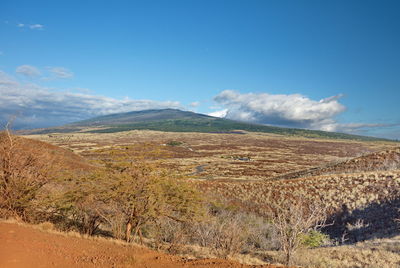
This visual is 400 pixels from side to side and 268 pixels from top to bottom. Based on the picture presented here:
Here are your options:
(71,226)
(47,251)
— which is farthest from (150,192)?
(71,226)

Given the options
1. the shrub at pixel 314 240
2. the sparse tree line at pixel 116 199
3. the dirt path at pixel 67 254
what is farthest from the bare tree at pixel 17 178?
the shrub at pixel 314 240

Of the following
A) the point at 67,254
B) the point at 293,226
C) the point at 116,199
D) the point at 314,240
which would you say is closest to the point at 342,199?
the point at 314,240

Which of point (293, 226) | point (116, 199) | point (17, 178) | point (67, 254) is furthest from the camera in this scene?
point (17, 178)

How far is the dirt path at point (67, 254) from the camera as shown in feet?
34.5

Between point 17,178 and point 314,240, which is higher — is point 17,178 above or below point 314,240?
above

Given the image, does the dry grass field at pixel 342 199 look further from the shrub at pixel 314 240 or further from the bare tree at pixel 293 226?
the bare tree at pixel 293 226

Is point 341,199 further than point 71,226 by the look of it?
Yes

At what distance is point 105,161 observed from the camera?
53.4 ft

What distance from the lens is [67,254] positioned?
11.4 meters

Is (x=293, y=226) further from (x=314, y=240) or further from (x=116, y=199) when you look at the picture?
(x=314, y=240)

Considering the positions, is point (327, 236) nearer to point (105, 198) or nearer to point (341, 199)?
point (341, 199)

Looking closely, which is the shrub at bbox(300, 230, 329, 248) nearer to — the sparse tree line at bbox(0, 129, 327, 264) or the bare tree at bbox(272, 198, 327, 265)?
the bare tree at bbox(272, 198, 327, 265)

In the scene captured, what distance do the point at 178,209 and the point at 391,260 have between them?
42.5 feet

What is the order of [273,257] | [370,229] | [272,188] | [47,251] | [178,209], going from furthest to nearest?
[272,188], [370,229], [273,257], [178,209], [47,251]
